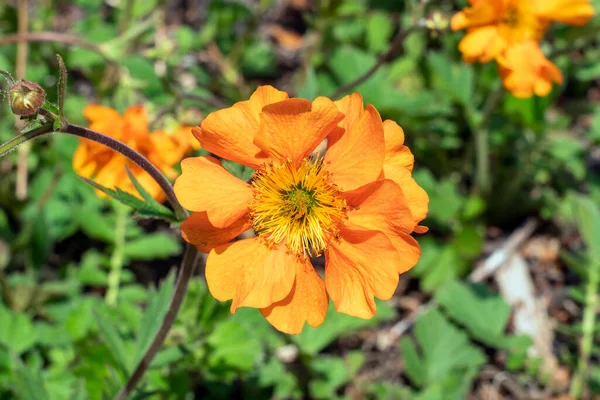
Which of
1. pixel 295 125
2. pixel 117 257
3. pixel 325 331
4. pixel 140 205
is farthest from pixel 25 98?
pixel 325 331

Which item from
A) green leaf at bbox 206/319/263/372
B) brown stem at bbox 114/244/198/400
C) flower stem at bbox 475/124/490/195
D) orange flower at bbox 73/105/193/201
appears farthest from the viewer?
Answer: flower stem at bbox 475/124/490/195

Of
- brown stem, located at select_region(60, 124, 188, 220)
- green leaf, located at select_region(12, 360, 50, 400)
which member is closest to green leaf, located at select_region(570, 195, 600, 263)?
brown stem, located at select_region(60, 124, 188, 220)

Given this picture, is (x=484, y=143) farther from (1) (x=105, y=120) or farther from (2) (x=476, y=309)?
(1) (x=105, y=120)

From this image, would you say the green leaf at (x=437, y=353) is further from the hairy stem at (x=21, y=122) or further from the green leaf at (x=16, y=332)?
the hairy stem at (x=21, y=122)

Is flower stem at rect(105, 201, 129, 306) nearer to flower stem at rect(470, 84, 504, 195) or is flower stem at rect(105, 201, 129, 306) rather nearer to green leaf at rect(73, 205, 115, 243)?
green leaf at rect(73, 205, 115, 243)

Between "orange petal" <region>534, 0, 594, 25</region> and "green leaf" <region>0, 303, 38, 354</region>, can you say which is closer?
"green leaf" <region>0, 303, 38, 354</region>

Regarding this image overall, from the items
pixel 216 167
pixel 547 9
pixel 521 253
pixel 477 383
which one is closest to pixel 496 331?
pixel 477 383

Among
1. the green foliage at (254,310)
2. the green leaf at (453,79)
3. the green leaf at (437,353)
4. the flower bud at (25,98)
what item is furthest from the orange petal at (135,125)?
the green leaf at (453,79)
